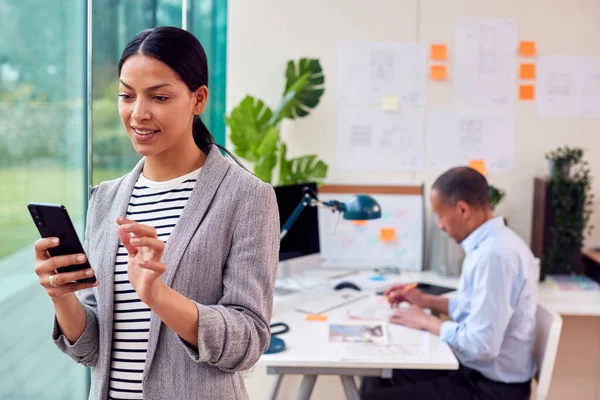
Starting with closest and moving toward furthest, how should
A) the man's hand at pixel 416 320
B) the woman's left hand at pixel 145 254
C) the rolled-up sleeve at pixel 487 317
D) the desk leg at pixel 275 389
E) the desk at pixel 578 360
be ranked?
the woman's left hand at pixel 145 254
the rolled-up sleeve at pixel 487 317
the man's hand at pixel 416 320
the desk leg at pixel 275 389
the desk at pixel 578 360

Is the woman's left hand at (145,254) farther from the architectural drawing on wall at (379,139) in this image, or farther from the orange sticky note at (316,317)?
the architectural drawing on wall at (379,139)

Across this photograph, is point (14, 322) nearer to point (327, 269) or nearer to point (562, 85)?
point (327, 269)

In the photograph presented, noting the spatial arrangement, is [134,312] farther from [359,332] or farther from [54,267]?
[359,332]

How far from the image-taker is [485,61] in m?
3.61

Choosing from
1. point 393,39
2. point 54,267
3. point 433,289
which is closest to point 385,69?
point 393,39

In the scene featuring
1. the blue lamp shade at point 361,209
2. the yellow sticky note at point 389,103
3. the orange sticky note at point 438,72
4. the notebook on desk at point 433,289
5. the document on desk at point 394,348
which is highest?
the orange sticky note at point 438,72

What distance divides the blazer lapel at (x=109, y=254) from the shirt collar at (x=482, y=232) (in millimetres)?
1551

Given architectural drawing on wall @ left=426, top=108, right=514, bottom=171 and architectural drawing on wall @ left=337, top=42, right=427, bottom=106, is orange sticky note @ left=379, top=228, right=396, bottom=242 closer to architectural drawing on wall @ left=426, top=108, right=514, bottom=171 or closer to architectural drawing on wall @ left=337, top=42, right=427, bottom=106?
architectural drawing on wall @ left=426, top=108, right=514, bottom=171

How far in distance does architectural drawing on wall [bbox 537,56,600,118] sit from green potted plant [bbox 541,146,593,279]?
25cm

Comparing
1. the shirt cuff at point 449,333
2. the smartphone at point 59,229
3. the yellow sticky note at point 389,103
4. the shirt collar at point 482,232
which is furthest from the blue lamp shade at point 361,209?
the smartphone at point 59,229

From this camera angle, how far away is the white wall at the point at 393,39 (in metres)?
3.59

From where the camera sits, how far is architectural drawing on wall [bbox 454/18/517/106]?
Answer: 360 centimetres

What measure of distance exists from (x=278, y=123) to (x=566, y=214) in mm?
1555

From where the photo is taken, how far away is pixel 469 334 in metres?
2.34
